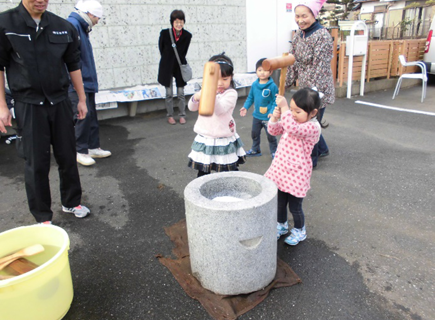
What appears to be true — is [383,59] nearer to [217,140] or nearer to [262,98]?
[262,98]

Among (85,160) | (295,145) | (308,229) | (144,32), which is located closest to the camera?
(295,145)

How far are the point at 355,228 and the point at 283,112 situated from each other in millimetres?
1276

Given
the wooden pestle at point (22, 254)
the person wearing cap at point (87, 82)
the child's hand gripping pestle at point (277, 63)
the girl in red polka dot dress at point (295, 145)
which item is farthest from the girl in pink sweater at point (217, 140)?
the person wearing cap at point (87, 82)

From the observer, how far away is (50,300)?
1879mm

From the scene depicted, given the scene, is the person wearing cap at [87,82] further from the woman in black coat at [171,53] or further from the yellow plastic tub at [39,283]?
the yellow plastic tub at [39,283]

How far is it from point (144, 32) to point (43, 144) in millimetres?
4916

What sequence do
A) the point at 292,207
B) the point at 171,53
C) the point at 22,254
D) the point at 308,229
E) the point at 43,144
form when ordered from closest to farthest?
the point at 22,254 → the point at 292,207 → the point at 43,144 → the point at 308,229 → the point at 171,53

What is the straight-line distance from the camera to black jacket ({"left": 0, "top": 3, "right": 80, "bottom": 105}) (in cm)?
247

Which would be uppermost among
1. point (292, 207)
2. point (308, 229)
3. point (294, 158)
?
point (294, 158)

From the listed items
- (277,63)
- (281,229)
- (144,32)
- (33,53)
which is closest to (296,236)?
(281,229)

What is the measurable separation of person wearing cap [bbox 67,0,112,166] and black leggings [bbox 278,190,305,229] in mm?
2822

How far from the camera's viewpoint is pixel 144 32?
22.9 feet

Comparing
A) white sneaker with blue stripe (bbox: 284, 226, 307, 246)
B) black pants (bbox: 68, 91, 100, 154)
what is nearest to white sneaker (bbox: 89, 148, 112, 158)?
black pants (bbox: 68, 91, 100, 154)

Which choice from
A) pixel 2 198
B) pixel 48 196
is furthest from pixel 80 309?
pixel 2 198
